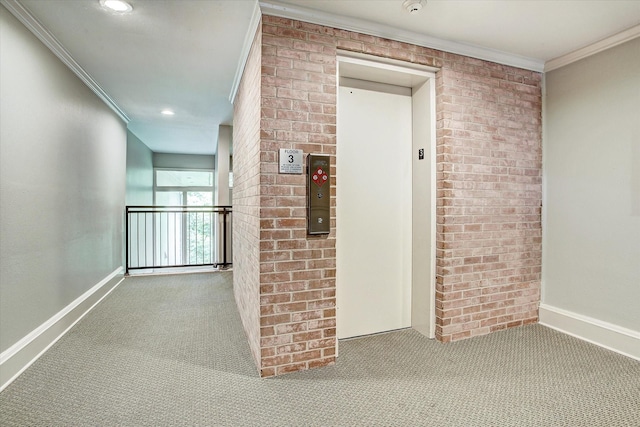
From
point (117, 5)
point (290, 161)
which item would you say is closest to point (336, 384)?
point (290, 161)

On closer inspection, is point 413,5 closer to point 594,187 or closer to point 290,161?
point 290,161

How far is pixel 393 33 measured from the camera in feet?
7.93

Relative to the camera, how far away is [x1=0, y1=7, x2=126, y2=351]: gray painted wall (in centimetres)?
213

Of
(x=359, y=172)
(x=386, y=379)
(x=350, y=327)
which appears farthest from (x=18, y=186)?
(x=386, y=379)

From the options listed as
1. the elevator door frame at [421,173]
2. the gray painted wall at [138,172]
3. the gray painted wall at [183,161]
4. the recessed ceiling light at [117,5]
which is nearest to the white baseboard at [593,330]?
the elevator door frame at [421,173]

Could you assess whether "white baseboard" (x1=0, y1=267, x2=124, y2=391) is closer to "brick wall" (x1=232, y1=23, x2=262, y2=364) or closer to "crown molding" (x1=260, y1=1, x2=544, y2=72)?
"brick wall" (x1=232, y1=23, x2=262, y2=364)

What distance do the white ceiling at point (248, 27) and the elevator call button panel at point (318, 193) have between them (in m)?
1.00

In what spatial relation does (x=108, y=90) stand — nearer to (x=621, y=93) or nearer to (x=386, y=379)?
(x=386, y=379)

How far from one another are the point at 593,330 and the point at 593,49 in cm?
235

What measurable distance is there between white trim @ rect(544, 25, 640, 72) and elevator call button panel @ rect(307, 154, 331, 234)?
96.6 inches

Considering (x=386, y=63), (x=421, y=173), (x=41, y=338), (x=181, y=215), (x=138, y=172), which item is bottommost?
(x=41, y=338)

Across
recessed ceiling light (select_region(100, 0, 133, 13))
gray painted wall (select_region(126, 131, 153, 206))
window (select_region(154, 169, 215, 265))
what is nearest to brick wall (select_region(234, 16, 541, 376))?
recessed ceiling light (select_region(100, 0, 133, 13))

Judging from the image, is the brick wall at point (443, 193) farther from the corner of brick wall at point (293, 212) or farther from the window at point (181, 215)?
the window at point (181, 215)

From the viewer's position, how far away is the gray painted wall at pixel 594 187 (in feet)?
8.07
